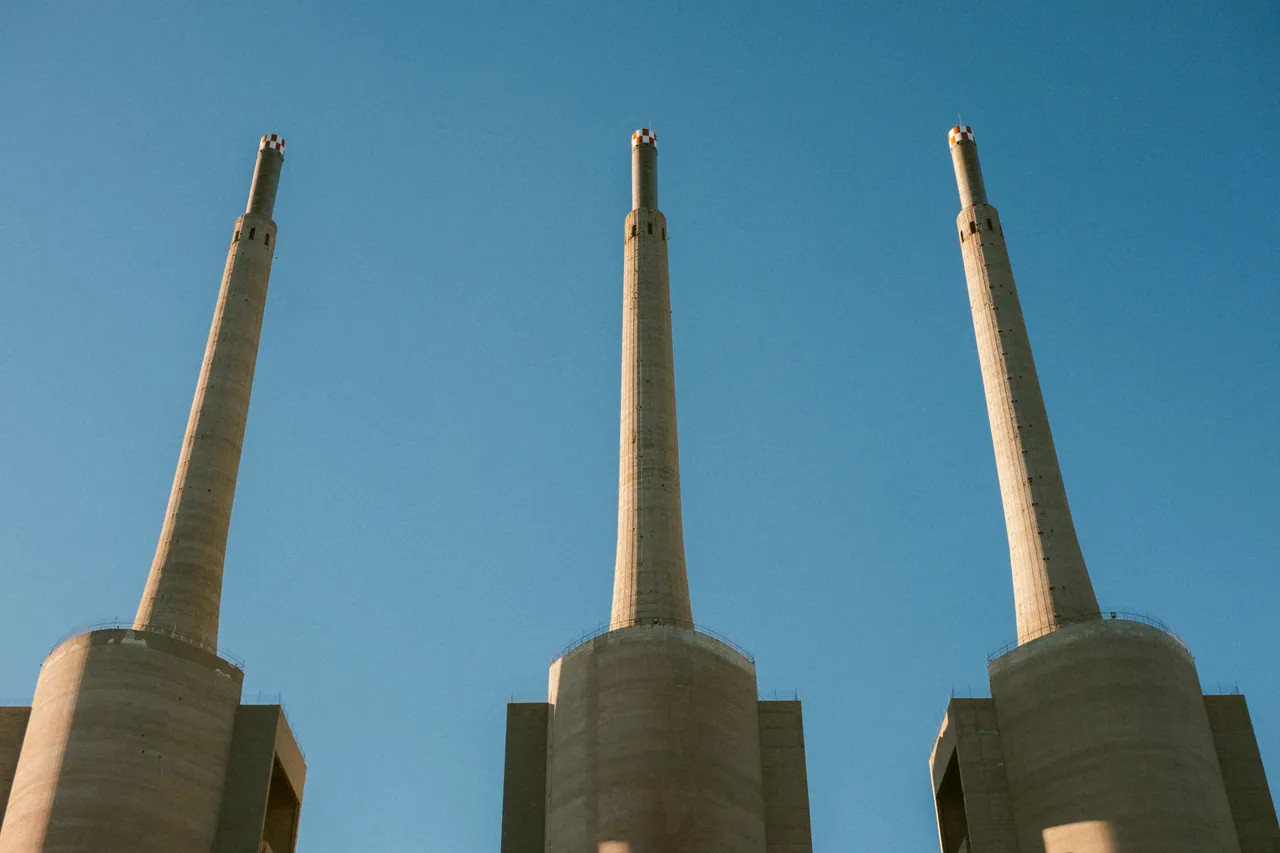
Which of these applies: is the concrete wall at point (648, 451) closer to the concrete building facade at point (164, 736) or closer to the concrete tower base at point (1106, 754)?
the concrete tower base at point (1106, 754)

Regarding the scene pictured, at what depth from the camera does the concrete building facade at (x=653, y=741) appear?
45812 mm

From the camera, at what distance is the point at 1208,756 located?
46812mm

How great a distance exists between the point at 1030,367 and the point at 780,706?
1945 centimetres

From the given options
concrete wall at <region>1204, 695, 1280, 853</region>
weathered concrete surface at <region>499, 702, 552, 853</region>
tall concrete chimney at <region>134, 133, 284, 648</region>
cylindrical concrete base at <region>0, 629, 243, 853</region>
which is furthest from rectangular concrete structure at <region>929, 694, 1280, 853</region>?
tall concrete chimney at <region>134, 133, 284, 648</region>

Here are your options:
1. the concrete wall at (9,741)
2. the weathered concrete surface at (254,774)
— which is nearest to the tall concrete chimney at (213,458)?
the weathered concrete surface at (254,774)

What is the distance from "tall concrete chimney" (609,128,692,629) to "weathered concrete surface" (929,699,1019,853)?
35.7 ft

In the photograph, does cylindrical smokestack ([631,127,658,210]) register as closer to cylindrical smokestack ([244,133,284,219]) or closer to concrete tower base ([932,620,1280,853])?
cylindrical smokestack ([244,133,284,219])

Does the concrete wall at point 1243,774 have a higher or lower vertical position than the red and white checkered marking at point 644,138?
lower

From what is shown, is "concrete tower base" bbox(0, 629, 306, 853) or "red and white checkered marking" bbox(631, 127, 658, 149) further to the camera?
"red and white checkered marking" bbox(631, 127, 658, 149)

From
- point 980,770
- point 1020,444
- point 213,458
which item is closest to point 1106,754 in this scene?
point 980,770

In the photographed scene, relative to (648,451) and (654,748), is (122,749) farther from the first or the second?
(648,451)

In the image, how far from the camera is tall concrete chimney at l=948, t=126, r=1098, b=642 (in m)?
52.7

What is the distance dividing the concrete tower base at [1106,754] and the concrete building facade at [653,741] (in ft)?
22.6

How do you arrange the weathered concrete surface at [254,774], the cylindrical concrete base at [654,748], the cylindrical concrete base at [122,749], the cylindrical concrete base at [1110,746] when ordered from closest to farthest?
the cylindrical concrete base at [1110,746] → the cylindrical concrete base at [122,749] → the cylindrical concrete base at [654,748] → the weathered concrete surface at [254,774]
